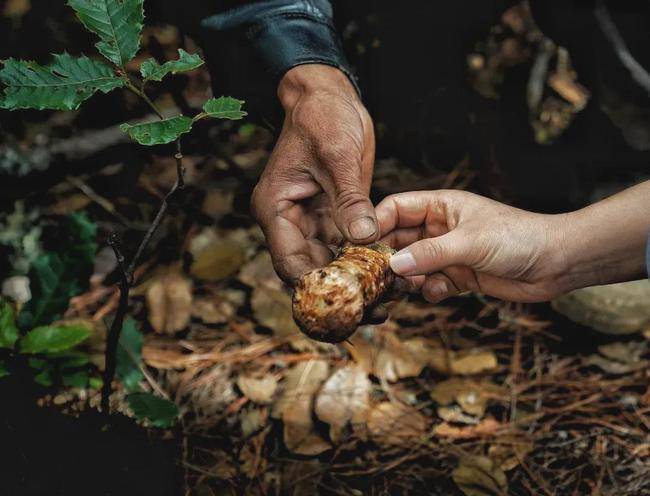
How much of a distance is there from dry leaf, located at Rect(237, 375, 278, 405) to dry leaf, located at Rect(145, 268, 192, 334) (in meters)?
0.41

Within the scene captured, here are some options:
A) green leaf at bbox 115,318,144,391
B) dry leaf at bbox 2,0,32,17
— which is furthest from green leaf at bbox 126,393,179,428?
dry leaf at bbox 2,0,32,17

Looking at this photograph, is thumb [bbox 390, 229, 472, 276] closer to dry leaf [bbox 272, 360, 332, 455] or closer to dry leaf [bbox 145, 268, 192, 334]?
dry leaf [bbox 272, 360, 332, 455]

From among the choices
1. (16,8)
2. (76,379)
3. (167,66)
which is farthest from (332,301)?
Answer: (16,8)

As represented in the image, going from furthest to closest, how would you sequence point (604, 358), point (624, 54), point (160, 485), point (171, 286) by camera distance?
point (624, 54)
point (171, 286)
point (604, 358)
point (160, 485)

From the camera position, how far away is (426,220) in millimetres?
2035

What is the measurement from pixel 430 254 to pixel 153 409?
96 centimetres

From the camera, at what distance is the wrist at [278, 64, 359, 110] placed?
6.28ft

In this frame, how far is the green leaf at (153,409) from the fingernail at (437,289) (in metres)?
1.00

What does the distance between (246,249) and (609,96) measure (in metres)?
2.16

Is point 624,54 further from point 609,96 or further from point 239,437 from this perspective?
point 239,437

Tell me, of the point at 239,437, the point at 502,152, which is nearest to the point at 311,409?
the point at 239,437

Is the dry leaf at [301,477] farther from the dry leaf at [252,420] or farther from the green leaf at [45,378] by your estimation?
the green leaf at [45,378]

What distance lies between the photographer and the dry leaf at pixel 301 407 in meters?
1.84

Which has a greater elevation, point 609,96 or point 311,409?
point 609,96
